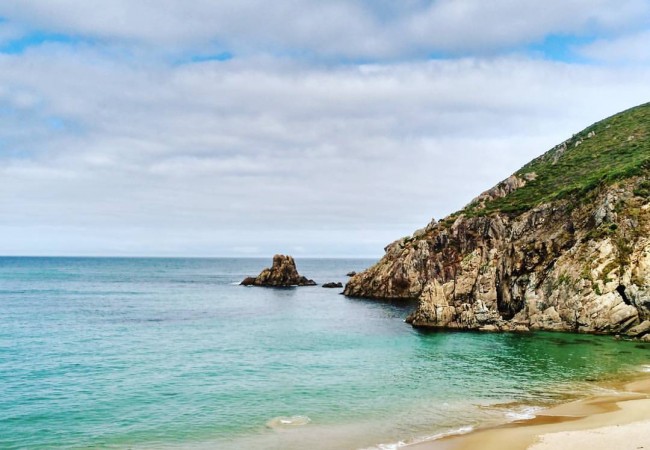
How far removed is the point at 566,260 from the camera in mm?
70375

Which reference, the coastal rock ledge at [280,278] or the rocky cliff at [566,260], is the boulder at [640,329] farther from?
the coastal rock ledge at [280,278]

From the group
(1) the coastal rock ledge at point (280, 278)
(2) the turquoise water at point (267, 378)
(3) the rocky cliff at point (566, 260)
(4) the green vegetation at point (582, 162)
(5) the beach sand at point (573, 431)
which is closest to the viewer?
(5) the beach sand at point (573, 431)

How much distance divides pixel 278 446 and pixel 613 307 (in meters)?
52.4

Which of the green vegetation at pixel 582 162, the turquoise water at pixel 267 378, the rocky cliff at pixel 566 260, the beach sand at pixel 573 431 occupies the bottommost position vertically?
the turquoise water at pixel 267 378

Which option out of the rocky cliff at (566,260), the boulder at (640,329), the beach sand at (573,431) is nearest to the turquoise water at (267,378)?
the beach sand at (573,431)

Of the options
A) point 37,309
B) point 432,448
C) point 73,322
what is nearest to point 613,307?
point 432,448

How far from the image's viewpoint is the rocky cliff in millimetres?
63156

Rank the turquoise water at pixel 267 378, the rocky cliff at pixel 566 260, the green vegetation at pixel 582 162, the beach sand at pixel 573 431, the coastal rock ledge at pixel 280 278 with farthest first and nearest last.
Result: the coastal rock ledge at pixel 280 278 < the green vegetation at pixel 582 162 < the rocky cliff at pixel 566 260 < the turquoise water at pixel 267 378 < the beach sand at pixel 573 431

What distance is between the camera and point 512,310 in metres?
75.9

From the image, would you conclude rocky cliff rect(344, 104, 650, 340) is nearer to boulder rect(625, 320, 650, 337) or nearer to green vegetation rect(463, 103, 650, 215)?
boulder rect(625, 320, 650, 337)

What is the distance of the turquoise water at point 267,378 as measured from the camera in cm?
3036

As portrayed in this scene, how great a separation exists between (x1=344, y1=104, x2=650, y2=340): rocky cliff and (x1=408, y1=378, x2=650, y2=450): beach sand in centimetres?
3200

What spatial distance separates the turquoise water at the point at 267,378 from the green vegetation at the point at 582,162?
38.9 meters

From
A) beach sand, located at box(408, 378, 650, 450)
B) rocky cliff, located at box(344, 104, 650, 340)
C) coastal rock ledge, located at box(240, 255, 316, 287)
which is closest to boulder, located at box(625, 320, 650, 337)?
rocky cliff, located at box(344, 104, 650, 340)
